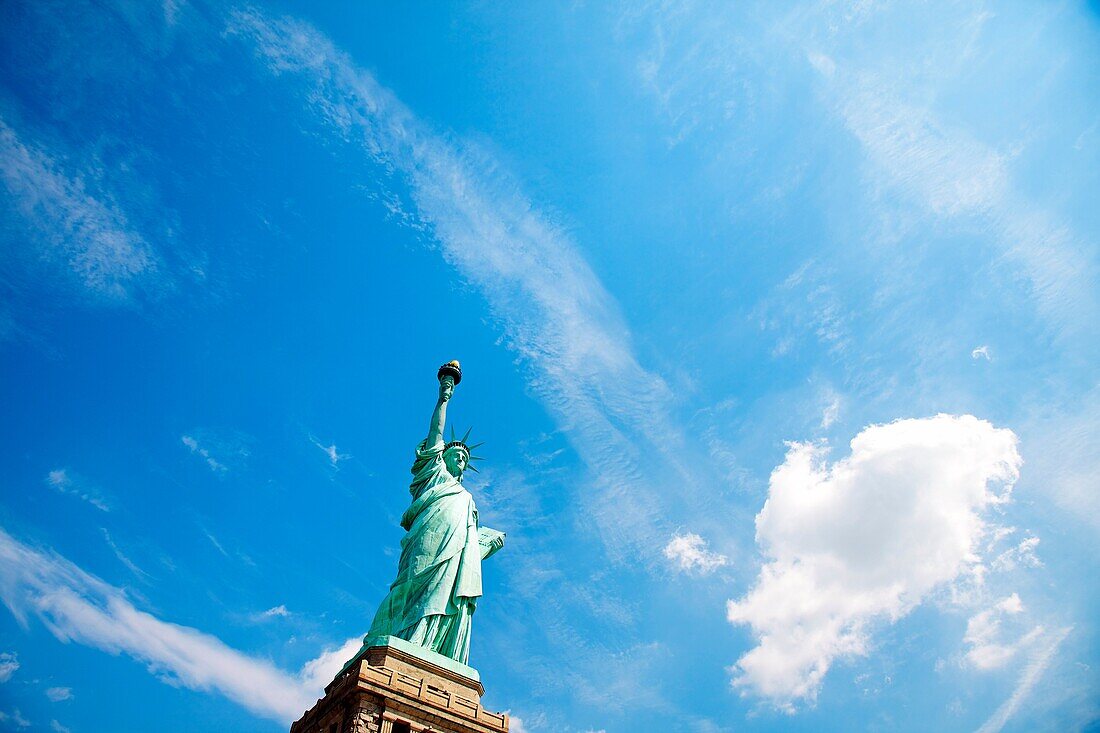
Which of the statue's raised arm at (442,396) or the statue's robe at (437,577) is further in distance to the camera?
the statue's raised arm at (442,396)

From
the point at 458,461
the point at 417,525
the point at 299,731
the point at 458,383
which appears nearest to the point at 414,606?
the point at 417,525

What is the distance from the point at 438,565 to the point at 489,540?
4.17 meters

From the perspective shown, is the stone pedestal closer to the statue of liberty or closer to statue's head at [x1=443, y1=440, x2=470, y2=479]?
the statue of liberty

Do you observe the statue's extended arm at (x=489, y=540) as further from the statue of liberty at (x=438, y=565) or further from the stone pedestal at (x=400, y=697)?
the stone pedestal at (x=400, y=697)

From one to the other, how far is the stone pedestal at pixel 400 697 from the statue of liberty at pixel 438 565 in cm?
163

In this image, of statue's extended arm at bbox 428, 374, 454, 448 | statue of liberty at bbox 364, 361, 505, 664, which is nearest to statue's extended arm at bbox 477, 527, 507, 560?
statue of liberty at bbox 364, 361, 505, 664

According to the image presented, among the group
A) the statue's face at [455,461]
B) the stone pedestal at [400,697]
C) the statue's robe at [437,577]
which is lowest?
the stone pedestal at [400,697]

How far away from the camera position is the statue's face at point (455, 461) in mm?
31906

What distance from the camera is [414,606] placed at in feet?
85.1

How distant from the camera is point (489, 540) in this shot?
3067cm

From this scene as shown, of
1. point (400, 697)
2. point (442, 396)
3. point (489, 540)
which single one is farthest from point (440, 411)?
point (400, 697)

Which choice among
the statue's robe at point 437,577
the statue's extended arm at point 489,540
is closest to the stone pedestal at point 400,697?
the statue's robe at point 437,577

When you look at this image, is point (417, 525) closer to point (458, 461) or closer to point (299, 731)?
point (458, 461)

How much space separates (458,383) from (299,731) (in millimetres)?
16533
